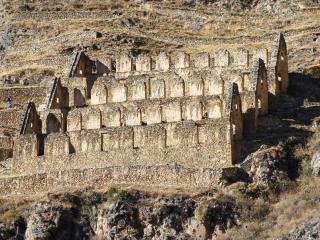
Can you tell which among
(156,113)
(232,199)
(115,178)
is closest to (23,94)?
(156,113)

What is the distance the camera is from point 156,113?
62.4 metres

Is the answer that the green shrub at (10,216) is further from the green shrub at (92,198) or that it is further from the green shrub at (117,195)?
the green shrub at (117,195)

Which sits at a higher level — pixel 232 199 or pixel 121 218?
pixel 232 199

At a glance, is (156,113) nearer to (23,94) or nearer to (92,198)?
(92,198)

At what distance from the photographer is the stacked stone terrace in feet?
191

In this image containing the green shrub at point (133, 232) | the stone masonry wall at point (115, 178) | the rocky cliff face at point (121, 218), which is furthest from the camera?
the stone masonry wall at point (115, 178)

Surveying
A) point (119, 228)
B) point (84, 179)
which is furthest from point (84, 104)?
point (119, 228)

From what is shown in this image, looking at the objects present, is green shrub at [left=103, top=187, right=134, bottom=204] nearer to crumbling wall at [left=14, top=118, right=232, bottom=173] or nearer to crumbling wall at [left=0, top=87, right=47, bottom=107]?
crumbling wall at [left=14, top=118, right=232, bottom=173]

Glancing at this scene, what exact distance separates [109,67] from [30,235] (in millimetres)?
18393

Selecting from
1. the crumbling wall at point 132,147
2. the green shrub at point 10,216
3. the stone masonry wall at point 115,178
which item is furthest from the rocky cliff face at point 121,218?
the crumbling wall at point 132,147

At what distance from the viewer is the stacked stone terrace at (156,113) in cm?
5825

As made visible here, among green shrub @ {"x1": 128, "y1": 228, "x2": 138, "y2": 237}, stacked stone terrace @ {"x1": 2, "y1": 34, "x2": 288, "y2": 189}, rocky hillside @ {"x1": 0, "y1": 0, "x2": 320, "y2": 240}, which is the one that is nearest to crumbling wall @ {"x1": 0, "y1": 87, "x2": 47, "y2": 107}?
stacked stone terrace @ {"x1": 2, "y1": 34, "x2": 288, "y2": 189}

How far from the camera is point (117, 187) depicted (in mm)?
56375

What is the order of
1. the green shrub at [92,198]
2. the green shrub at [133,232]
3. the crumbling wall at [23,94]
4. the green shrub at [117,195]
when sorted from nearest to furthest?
the green shrub at [133,232] → the green shrub at [117,195] → the green shrub at [92,198] → the crumbling wall at [23,94]
